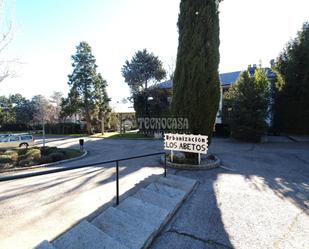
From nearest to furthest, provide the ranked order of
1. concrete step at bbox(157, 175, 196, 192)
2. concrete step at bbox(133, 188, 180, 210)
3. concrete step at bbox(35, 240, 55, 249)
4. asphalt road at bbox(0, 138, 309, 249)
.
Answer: concrete step at bbox(35, 240, 55, 249) → asphalt road at bbox(0, 138, 309, 249) → concrete step at bbox(133, 188, 180, 210) → concrete step at bbox(157, 175, 196, 192)

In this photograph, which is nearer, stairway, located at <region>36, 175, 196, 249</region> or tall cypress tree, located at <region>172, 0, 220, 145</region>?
stairway, located at <region>36, 175, 196, 249</region>

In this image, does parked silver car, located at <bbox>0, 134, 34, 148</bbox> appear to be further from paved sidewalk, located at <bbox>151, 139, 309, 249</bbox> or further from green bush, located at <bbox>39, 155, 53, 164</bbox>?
paved sidewalk, located at <bbox>151, 139, 309, 249</bbox>

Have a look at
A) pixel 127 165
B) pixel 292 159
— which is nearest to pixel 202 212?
pixel 127 165

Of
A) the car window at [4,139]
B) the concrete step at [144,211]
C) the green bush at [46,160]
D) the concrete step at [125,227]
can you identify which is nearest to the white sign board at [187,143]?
the concrete step at [144,211]

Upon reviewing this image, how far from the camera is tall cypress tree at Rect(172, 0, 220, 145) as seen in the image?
307 inches

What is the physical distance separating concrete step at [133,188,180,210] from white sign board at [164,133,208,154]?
2846 mm

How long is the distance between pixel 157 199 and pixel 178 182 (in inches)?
51.2

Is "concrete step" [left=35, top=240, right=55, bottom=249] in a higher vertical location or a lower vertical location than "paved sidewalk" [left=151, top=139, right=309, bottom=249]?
higher

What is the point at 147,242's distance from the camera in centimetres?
293

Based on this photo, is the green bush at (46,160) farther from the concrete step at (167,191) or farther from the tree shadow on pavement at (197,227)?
the tree shadow on pavement at (197,227)

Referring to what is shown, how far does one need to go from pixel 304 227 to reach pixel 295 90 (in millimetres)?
17815

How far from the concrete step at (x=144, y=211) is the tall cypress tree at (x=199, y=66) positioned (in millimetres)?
4389

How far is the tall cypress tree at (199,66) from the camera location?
7793mm

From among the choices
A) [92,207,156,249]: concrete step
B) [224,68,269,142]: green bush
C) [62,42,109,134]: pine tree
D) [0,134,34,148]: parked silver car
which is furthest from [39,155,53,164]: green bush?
[62,42,109,134]: pine tree
